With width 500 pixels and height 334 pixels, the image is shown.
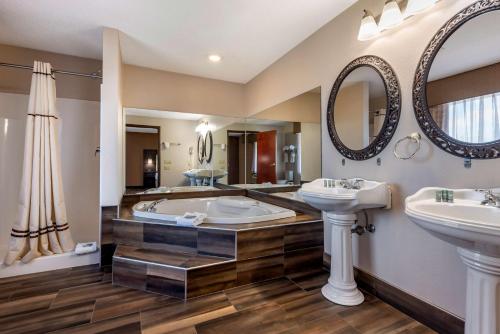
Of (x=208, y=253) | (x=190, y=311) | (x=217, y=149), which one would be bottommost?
(x=190, y=311)

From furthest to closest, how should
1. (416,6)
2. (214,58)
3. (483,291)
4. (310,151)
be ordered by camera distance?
(214,58), (310,151), (416,6), (483,291)

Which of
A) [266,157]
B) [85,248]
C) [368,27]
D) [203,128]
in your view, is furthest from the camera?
[203,128]

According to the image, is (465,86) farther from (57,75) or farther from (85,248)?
(57,75)

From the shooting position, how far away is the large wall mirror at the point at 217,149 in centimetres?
288

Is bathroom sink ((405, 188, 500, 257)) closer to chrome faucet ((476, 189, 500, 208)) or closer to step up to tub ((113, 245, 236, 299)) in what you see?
chrome faucet ((476, 189, 500, 208))

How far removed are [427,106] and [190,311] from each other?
2.07 meters

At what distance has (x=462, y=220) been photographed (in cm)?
94

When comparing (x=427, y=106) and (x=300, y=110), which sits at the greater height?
(x=300, y=110)

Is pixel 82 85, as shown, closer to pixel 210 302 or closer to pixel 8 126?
pixel 8 126

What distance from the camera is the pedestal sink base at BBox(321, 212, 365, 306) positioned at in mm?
1830

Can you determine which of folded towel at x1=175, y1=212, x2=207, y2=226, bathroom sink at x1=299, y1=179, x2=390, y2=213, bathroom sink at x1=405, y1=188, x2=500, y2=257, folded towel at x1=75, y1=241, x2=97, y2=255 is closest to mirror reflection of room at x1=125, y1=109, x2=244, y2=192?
folded towel at x1=75, y1=241, x2=97, y2=255

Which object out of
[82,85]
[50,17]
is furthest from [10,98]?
[50,17]

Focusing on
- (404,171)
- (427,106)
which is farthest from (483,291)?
(427,106)

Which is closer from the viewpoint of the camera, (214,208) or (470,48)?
(470,48)
